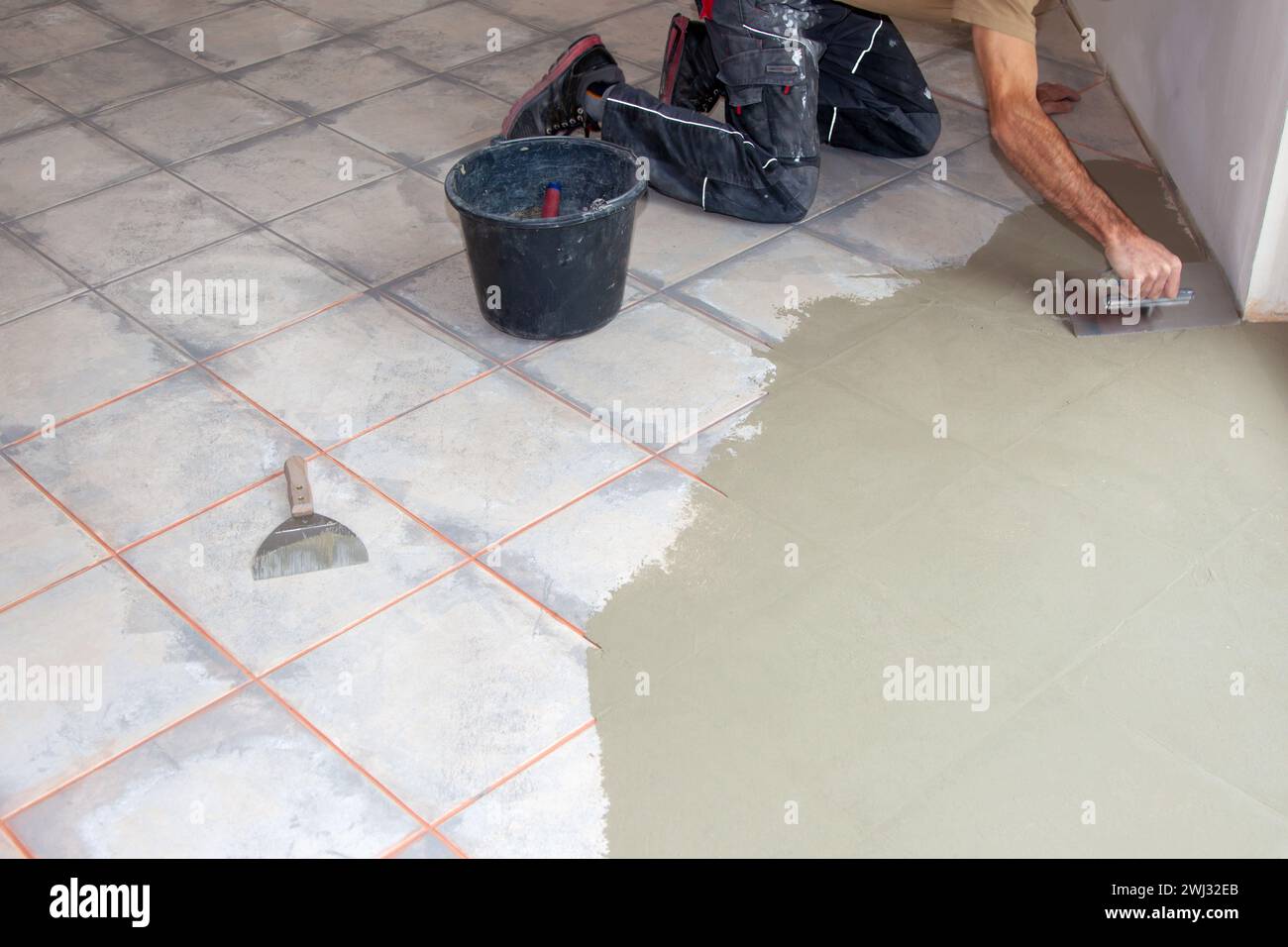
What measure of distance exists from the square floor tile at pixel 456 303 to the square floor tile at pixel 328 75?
1058 millimetres

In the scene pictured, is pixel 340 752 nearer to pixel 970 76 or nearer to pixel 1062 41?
pixel 970 76

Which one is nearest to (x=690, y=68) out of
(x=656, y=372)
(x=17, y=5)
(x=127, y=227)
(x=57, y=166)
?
(x=656, y=372)

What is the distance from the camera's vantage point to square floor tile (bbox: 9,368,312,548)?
2408 millimetres

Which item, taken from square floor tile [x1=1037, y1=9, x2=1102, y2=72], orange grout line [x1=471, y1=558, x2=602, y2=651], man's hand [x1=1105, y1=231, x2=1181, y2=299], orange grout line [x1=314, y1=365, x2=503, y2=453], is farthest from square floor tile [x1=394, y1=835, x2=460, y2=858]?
square floor tile [x1=1037, y1=9, x2=1102, y2=72]

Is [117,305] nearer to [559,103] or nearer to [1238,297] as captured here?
[559,103]

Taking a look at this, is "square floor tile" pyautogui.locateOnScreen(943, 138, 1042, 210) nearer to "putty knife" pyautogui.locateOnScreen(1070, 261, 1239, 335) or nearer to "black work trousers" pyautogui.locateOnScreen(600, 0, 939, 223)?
"black work trousers" pyautogui.locateOnScreen(600, 0, 939, 223)

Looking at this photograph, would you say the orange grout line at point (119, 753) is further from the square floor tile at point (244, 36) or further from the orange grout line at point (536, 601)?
the square floor tile at point (244, 36)

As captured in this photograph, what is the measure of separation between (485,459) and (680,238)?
987 millimetres

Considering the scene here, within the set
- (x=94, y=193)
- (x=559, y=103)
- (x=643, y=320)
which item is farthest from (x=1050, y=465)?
(x=94, y=193)

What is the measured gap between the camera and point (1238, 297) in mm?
2842

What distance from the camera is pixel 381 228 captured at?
3270 mm

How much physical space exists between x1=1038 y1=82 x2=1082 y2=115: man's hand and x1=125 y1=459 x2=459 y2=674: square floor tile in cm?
234

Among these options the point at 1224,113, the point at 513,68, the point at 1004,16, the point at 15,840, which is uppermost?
the point at 1004,16

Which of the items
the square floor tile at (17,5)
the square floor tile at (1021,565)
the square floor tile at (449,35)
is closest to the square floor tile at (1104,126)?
the square floor tile at (1021,565)
